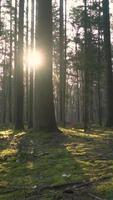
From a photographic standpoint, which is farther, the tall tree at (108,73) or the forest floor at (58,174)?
the tall tree at (108,73)

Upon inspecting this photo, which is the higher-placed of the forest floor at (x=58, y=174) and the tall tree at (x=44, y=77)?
the tall tree at (x=44, y=77)

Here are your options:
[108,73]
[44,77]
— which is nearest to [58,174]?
[44,77]

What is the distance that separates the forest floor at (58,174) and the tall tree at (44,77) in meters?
4.19

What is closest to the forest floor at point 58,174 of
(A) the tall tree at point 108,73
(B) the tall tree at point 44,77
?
(B) the tall tree at point 44,77

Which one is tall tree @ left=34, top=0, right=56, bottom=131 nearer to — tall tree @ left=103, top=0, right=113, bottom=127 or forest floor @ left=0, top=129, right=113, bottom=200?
forest floor @ left=0, top=129, right=113, bottom=200

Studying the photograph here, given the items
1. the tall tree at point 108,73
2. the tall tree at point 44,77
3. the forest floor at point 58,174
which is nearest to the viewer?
the forest floor at point 58,174

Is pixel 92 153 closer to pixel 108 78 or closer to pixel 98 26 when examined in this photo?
pixel 108 78

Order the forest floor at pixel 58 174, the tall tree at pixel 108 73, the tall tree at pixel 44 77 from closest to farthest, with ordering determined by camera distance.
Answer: the forest floor at pixel 58 174
the tall tree at pixel 44 77
the tall tree at pixel 108 73

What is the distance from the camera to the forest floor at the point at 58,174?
18.6 ft

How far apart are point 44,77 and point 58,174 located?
881cm

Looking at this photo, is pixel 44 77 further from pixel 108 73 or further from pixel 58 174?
pixel 58 174

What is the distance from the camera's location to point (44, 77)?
1571 centimetres

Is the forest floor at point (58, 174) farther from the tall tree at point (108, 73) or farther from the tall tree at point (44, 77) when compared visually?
the tall tree at point (108, 73)

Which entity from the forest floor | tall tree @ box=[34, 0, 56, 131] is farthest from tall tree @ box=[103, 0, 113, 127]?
the forest floor
